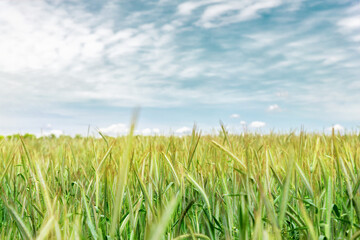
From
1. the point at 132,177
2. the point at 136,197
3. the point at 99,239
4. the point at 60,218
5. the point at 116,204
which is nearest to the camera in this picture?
the point at 116,204

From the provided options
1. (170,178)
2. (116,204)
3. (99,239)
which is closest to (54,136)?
(170,178)

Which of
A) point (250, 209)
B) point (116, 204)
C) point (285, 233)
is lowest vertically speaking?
point (285, 233)

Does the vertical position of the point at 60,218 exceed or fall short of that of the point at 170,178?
it falls short

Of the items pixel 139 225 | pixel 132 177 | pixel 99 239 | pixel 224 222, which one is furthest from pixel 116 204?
pixel 132 177

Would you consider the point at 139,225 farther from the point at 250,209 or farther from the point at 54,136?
the point at 54,136

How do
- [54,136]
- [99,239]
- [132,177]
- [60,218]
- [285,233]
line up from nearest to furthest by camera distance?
1. [99,239]
2. [285,233]
3. [60,218]
4. [132,177]
5. [54,136]

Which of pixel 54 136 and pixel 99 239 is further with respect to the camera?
pixel 54 136

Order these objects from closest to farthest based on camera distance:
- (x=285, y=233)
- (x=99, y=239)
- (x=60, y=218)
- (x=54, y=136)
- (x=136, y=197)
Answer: (x=99, y=239), (x=285, y=233), (x=60, y=218), (x=136, y=197), (x=54, y=136)

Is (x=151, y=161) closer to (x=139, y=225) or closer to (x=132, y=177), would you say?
(x=132, y=177)

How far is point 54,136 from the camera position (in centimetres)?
768

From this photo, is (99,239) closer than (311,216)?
Yes

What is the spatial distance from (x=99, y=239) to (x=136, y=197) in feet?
1.51

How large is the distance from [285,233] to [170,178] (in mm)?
735

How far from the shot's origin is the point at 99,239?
3.76ft
